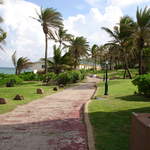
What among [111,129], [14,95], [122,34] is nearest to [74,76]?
[122,34]

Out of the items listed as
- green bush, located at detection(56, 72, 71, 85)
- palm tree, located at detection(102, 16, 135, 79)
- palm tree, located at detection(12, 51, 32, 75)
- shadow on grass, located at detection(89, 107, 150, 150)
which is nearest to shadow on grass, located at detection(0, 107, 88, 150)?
shadow on grass, located at detection(89, 107, 150, 150)

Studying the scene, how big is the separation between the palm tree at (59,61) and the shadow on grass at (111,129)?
2571cm

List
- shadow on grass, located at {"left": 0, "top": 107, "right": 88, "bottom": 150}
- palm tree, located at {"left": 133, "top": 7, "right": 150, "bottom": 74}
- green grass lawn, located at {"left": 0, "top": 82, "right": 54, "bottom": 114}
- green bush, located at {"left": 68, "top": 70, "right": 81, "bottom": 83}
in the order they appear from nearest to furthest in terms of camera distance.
Answer: 1. shadow on grass, located at {"left": 0, "top": 107, "right": 88, "bottom": 150}
2. green grass lawn, located at {"left": 0, "top": 82, "right": 54, "bottom": 114}
3. palm tree, located at {"left": 133, "top": 7, "right": 150, "bottom": 74}
4. green bush, located at {"left": 68, "top": 70, "right": 81, "bottom": 83}

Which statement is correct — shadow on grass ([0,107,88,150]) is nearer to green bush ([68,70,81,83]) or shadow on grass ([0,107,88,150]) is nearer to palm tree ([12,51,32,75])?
green bush ([68,70,81,83])

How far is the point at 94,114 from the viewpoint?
26.5 ft

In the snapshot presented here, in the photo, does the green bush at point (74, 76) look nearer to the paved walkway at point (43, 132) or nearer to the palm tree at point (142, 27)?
the palm tree at point (142, 27)

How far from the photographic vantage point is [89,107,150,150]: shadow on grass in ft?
15.8

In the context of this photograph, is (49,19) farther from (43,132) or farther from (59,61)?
(43,132)

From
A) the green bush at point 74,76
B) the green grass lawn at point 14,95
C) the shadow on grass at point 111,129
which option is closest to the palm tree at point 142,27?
the green bush at point 74,76

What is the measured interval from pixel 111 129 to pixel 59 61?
2822cm

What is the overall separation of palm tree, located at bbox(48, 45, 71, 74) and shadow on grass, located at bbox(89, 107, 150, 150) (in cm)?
2571

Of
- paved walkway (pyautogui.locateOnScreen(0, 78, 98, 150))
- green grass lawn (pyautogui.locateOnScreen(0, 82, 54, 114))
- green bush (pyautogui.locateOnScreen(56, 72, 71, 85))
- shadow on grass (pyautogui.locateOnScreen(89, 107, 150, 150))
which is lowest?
green grass lawn (pyautogui.locateOnScreen(0, 82, 54, 114))

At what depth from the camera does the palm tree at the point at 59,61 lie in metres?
33.5

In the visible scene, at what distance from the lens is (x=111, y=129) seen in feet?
19.8
